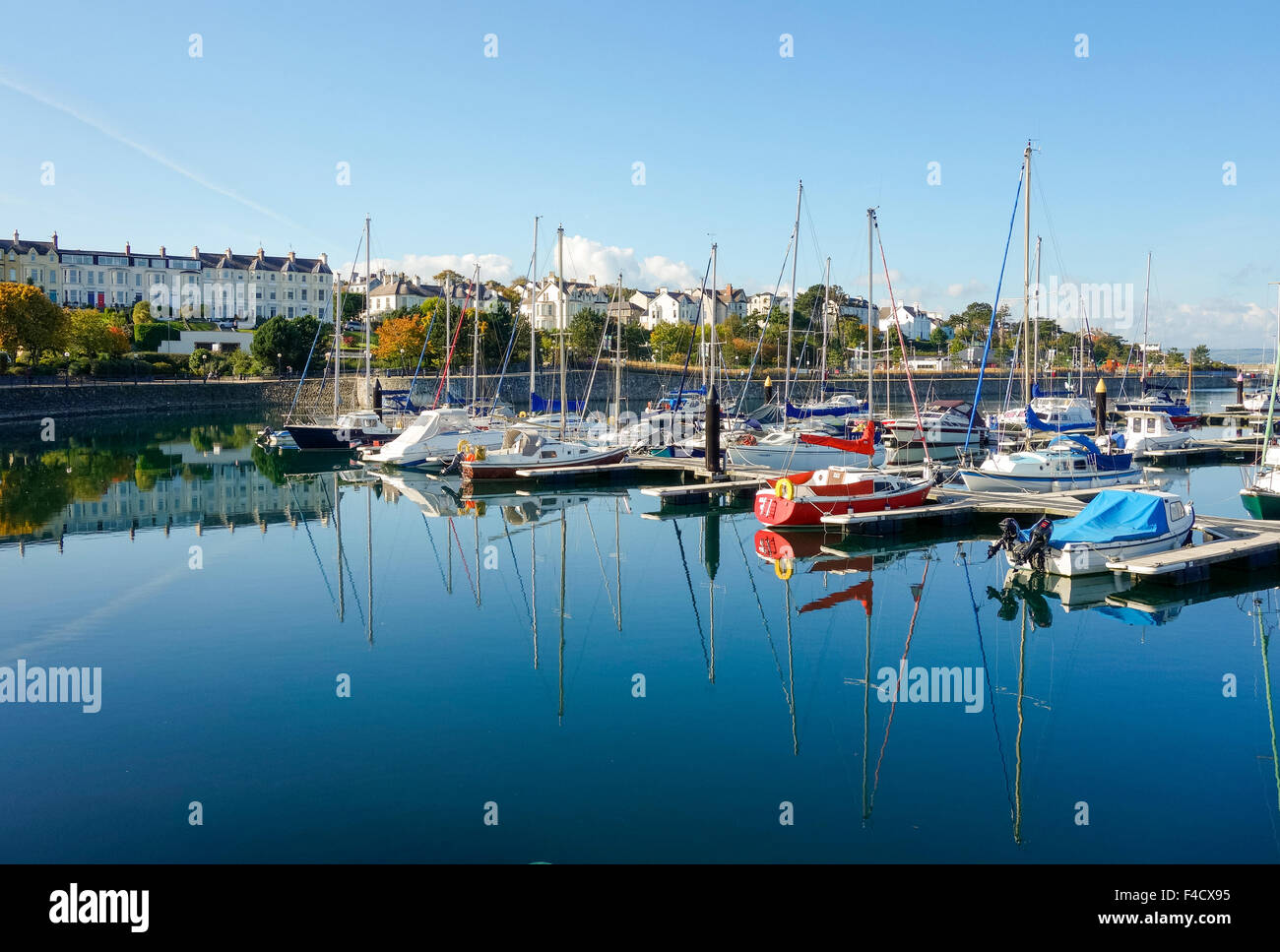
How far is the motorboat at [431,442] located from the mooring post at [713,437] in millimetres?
11570

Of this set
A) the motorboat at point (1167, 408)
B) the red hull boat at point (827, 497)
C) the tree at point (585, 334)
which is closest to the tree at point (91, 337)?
the tree at point (585, 334)

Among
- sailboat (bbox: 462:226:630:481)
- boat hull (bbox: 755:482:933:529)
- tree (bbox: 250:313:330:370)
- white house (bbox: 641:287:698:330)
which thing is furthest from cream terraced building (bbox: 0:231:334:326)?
boat hull (bbox: 755:482:933:529)

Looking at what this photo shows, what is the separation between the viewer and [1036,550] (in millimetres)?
24453

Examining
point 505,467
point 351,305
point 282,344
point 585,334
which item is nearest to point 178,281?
point 351,305

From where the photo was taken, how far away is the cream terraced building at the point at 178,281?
113000 mm

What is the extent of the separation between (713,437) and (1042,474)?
11.6m

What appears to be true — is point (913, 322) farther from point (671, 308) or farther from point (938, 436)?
point (938, 436)

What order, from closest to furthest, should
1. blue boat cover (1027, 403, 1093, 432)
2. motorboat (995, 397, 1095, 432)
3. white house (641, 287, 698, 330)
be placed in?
blue boat cover (1027, 403, 1093, 432) < motorboat (995, 397, 1095, 432) < white house (641, 287, 698, 330)

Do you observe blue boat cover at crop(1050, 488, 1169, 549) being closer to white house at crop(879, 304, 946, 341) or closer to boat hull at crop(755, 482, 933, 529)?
boat hull at crop(755, 482, 933, 529)

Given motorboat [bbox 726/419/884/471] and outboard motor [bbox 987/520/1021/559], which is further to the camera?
motorboat [bbox 726/419/884/471]

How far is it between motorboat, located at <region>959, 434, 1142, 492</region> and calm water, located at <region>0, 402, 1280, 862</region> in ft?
19.3

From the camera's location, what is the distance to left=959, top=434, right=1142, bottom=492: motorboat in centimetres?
3412
